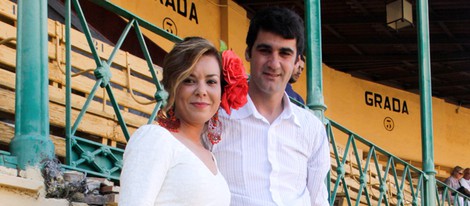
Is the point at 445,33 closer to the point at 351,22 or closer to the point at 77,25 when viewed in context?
the point at 351,22

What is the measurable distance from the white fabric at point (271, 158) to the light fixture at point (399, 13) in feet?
19.9

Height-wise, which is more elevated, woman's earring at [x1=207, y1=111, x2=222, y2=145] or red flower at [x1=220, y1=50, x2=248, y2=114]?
red flower at [x1=220, y1=50, x2=248, y2=114]

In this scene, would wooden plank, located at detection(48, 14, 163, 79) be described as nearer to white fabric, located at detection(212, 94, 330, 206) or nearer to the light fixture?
white fabric, located at detection(212, 94, 330, 206)

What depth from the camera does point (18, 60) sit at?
3.37 m

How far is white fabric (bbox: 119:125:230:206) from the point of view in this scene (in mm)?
2150

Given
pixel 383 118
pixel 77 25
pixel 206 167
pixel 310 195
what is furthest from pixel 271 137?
pixel 383 118

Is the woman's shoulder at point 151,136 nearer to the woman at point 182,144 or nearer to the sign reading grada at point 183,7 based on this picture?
the woman at point 182,144

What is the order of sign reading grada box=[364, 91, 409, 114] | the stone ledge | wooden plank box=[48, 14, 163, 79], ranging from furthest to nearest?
sign reading grada box=[364, 91, 409, 114], wooden plank box=[48, 14, 163, 79], the stone ledge

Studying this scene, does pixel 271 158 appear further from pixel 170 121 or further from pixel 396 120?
pixel 396 120

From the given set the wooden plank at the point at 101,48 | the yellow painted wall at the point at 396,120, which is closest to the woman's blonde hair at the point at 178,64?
the wooden plank at the point at 101,48

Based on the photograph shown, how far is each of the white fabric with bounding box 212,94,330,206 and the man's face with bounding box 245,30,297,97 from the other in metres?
0.09

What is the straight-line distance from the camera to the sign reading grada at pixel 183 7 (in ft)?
31.6

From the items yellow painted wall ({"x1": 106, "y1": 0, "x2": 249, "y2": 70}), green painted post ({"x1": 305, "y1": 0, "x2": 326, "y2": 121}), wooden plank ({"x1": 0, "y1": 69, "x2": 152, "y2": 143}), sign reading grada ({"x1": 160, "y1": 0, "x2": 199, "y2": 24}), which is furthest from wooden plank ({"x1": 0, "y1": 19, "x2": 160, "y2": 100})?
sign reading grada ({"x1": 160, "y1": 0, "x2": 199, "y2": 24})

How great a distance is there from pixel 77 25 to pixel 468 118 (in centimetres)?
1065
